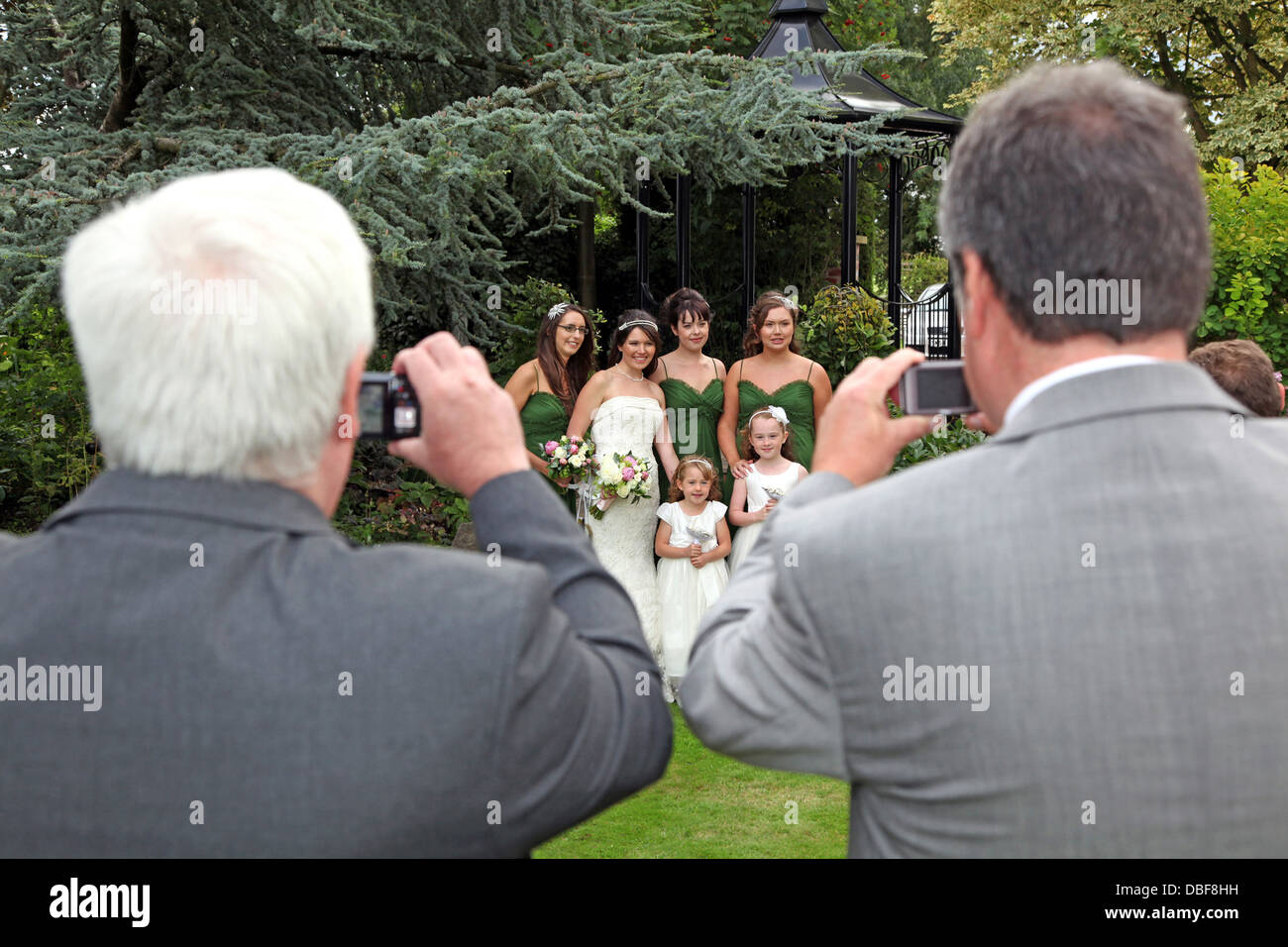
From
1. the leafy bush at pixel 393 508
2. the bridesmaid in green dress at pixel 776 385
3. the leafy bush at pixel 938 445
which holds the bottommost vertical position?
the leafy bush at pixel 393 508

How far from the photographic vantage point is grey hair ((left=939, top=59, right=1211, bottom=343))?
1.45m

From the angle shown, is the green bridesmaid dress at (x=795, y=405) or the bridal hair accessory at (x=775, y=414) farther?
the green bridesmaid dress at (x=795, y=405)

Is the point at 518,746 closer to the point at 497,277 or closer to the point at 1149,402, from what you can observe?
the point at 1149,402

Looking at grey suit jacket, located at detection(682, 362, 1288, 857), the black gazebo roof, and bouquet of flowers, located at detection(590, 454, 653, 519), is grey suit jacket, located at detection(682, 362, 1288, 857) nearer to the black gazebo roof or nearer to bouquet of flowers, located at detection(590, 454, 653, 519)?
bouquet of flowers, located at detection(590, 454, 653, 519)

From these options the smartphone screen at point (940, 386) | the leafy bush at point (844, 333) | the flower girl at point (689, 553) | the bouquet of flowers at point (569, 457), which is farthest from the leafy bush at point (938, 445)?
the smartphone screen at point (940, 386)

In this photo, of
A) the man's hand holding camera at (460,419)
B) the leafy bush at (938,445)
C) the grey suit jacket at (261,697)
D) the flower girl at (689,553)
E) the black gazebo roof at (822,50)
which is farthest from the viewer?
the black gazebo roof at (822,50)

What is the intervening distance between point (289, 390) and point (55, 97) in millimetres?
8532

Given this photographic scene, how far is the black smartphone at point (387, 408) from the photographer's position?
5.61 feet

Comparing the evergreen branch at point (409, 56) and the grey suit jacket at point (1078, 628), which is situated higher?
the evergreen branch at point (409, 56)

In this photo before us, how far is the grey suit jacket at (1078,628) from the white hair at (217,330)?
637mm

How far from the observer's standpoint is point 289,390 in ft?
4.74

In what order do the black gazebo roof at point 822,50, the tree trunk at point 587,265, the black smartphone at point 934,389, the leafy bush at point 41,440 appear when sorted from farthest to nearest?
the tree trunk at point 587,265
the black gazebo roof at point 822,50
the leafy bush at point 41,440
the black smartphone at point 934,389

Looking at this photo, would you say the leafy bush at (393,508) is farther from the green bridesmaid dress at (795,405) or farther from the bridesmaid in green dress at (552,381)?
the green bridesmaid dress at (795,405)

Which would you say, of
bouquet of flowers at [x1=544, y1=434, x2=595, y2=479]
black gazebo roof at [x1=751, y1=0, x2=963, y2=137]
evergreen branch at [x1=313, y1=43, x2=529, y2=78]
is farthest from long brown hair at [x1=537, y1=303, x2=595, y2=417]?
black gazebo roof at [x1=751, y1=0, x2=963, y2=137]
